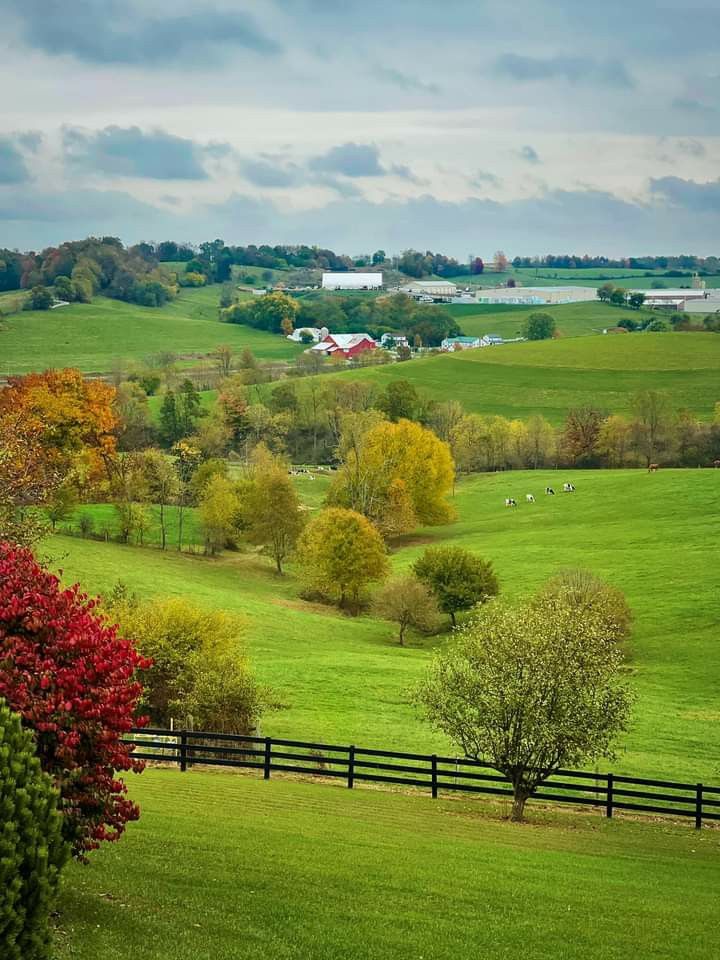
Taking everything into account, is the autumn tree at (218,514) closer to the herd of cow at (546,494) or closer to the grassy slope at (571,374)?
the herd of cow at (546,494)

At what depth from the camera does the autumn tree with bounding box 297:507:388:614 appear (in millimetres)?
69312

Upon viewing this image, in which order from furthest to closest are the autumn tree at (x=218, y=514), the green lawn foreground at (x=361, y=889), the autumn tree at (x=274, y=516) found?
the autumn tree at (x=218, y=514), the autumn tree at (x=274, y=516), the green lawn foreground at (x=361, y=889)

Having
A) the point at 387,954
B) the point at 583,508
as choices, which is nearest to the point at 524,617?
the point at 387,954

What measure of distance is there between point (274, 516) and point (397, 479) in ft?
50.9

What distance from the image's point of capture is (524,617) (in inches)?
1094

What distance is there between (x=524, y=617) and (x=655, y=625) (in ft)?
105

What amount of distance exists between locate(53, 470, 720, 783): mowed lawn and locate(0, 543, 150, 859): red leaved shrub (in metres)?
→ 16.6

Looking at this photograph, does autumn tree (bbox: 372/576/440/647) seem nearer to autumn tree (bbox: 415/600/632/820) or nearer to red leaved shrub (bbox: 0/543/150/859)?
autumn tree (bbox: 415/600/632/820)

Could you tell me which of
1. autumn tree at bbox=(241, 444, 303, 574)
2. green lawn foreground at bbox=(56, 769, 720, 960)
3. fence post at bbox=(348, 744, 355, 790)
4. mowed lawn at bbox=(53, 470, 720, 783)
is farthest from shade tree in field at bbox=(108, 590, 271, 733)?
autumn tree at bbox=(241, 444, 303, 574)

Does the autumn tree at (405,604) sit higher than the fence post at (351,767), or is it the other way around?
the fence post at (351,767)

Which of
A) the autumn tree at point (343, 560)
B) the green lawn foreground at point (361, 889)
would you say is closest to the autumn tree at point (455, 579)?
the autumn tree at point (343, 560)

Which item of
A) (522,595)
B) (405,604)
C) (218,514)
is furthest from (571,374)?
(405,604)

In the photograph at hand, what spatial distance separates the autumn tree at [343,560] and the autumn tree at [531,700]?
42.2m

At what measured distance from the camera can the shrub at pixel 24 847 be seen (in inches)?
403
